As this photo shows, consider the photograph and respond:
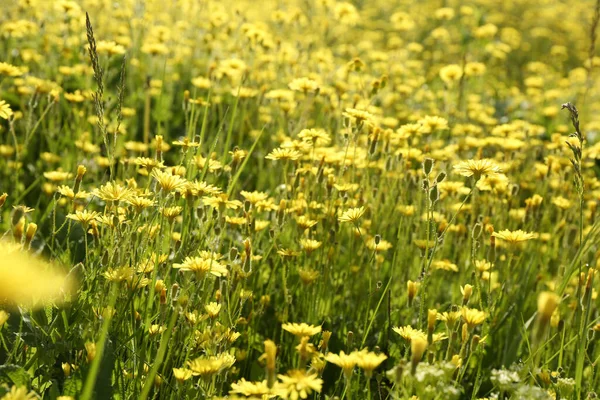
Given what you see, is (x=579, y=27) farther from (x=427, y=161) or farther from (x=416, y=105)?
(x=427, y=161)

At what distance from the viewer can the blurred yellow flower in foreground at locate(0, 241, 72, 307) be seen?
53.4 inches

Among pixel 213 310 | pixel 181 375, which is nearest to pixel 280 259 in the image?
pixel 213 310

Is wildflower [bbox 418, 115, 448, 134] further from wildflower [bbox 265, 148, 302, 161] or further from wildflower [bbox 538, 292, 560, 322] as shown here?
wildflower [bbox 538, 292, 560, 322]

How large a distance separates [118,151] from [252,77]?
1326 millimetres

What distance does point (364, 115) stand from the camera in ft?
7.89

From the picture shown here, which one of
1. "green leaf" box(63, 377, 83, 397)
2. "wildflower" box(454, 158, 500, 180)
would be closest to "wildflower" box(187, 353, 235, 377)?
"green leaf" box(63, 377, 83, 397)

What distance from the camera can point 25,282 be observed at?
1.43 metres

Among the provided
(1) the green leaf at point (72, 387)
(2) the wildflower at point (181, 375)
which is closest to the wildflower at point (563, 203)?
(2) the wildflower at point (181, 375)

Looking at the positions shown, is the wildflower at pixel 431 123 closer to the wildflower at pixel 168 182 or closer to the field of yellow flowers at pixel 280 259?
the field of yellow flowers at pixel 280 259

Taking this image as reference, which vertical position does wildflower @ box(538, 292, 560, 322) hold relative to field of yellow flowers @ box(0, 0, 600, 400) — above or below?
above

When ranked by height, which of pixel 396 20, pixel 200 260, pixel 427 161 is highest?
pixel 396 20

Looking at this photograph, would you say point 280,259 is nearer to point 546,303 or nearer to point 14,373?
point 14,373

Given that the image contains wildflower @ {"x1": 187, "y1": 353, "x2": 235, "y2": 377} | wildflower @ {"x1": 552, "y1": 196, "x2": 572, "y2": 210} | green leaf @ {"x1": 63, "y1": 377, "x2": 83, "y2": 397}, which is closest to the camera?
wildflower @ {"x1": 187, "y1": 353, "x2": 235, "y2": 377}

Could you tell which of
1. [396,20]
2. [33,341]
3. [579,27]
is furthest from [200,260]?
[579,27]
